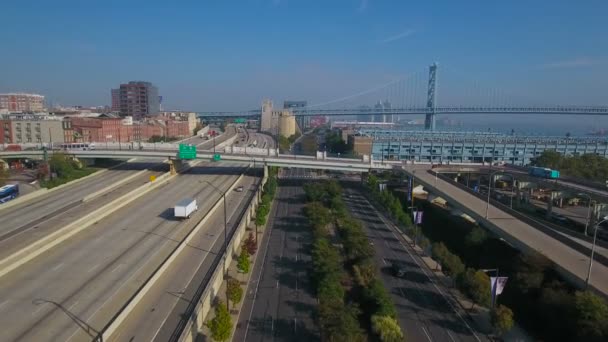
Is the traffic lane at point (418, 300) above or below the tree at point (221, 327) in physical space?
below

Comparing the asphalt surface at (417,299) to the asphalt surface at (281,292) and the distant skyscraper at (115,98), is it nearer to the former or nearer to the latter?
the asphalt surface at (281,292)

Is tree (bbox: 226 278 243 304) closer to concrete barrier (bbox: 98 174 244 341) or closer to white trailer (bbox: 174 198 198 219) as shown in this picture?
concrete barrier (bbox: 98 174 244 341)

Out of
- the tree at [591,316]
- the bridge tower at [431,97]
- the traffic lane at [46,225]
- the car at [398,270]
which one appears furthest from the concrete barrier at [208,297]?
the bridge tower at [431,97]

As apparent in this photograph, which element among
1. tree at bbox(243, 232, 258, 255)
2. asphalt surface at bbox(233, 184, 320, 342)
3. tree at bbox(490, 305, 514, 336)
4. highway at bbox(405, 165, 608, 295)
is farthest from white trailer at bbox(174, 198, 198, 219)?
highway at bbox(405, 165, 608, 295)

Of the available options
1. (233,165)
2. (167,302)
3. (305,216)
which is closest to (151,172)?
(233,165)

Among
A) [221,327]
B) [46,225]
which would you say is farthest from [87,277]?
[46,225]

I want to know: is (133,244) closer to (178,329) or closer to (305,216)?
(178,329)
